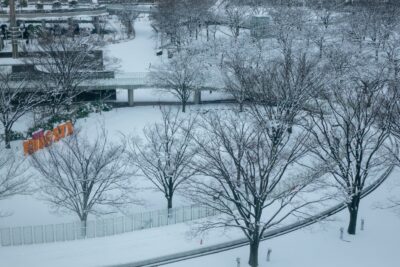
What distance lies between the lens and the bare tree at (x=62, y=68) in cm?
2723

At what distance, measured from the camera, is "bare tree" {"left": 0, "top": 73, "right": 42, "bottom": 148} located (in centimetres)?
2330

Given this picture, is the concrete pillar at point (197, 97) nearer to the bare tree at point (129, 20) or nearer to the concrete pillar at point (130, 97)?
the concrete pillar at point (130, 97)

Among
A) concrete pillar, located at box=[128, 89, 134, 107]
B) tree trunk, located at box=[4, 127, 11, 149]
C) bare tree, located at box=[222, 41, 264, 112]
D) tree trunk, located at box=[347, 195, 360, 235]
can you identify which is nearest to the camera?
tree trunk, located at box=[347, 195, 360, 235]

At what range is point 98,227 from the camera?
642 inches

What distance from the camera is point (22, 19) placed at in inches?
1917

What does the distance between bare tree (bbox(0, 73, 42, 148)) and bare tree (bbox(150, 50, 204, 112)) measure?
7.11m

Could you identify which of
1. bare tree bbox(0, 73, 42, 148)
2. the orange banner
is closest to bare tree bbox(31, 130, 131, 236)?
the orange banner

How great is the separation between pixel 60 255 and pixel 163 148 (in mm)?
6268

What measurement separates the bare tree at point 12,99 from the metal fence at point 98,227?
852 centimetres

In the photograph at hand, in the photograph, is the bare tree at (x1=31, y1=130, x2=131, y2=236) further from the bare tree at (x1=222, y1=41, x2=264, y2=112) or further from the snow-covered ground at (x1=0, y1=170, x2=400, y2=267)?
the bare tree at (x1=222, y1=41, x2=264, y2=112)

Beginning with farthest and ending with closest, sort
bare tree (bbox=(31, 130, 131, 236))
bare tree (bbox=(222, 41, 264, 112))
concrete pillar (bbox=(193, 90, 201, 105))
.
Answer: concrete pillar (bbox=(193, 90, 201, 105)), bare tree (bbox=(222, 41, 264, 112)), bare tree (bbox=(31, 130, 131, 236))

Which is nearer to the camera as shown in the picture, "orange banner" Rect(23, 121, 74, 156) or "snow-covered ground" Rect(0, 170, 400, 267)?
"snow-covered ground" Rect(0, 170, 400, 267)

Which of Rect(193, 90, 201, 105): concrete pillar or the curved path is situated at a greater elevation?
Rect(193, 90, 201, 105): concrete pillar

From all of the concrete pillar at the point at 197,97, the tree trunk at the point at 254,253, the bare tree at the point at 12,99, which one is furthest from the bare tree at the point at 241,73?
the tree trunk at the point at 254,253
